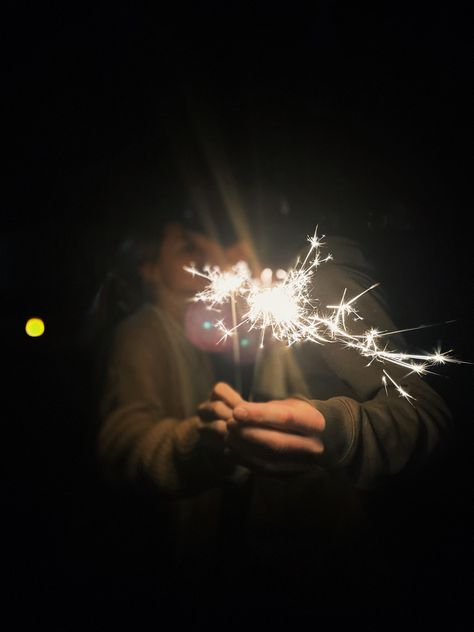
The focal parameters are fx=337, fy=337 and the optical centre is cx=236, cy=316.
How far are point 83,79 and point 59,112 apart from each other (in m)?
0.14

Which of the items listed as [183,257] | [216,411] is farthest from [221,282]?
[216,411]

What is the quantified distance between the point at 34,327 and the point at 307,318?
892mm

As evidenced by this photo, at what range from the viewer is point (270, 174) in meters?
1.09

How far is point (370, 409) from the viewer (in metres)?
0.81

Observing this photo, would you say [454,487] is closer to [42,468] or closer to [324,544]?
[324,544]

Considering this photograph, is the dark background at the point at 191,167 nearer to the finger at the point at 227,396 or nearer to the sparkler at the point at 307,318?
the sparkler at the point at 307,318

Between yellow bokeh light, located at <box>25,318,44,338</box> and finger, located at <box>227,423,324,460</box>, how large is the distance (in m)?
0.75

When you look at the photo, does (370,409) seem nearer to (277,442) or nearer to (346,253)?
(277,442)

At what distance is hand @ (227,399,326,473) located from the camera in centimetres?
72

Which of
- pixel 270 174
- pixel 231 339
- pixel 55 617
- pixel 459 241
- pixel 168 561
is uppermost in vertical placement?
pixel 270 174

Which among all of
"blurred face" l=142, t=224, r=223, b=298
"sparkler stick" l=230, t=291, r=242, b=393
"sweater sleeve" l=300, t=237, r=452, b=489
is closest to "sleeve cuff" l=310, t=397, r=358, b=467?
"sweater sleeve" l=300, t=237, r=452, b=489

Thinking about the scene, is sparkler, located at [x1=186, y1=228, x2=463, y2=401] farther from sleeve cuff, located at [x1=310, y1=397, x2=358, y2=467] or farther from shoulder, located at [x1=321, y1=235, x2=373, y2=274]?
sleeve cuff, located at [x1=310, y1=397, x2=358, y2=467]

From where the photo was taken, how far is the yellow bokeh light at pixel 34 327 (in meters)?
1.11

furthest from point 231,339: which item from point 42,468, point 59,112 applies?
point 59,112
